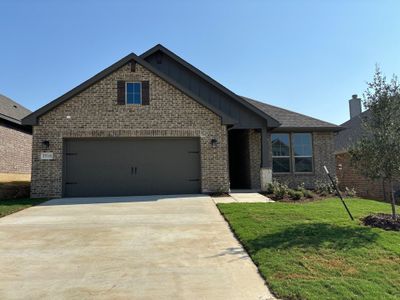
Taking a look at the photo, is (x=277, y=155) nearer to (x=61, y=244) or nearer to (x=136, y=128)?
(x=136, y=128)

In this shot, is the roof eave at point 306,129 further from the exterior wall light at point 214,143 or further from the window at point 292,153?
the exterior wall light at point 214,143

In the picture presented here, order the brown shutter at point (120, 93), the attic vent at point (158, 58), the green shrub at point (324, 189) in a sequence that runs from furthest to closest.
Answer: the attic vent at point (158, 58)
the green shrub at point (324, 189)
the brown shutter at point (120, 93)

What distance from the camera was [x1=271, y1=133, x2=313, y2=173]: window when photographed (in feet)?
59.8

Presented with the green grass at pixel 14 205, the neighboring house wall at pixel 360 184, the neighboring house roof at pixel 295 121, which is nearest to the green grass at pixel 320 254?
the green grass at pixel 14 205

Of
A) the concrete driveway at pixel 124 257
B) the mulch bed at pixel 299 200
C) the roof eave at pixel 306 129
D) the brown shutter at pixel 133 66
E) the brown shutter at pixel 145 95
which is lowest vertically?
the concrete driveway at pixel 124 257

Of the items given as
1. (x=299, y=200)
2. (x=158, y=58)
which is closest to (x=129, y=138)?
(x=158, y=58)

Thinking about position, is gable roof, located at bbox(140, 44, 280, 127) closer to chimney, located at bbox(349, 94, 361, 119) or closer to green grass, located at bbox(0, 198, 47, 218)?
green grass, located at bbox(0, 198, 47, 218)

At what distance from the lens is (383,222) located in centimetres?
870

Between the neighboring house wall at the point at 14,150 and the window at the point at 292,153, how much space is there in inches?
548

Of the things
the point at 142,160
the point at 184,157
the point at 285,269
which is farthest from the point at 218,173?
the point at 285,269

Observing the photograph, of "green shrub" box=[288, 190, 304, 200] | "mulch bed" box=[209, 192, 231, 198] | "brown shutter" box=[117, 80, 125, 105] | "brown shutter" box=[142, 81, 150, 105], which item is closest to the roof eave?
"green shrub" box=[288, 190, 304, 200]

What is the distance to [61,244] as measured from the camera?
7184 mm

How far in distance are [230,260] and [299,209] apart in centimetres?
506

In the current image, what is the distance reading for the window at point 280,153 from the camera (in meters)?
18.2
